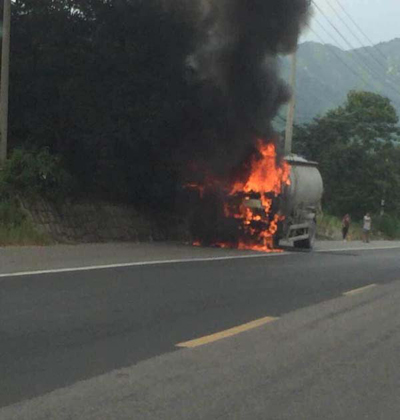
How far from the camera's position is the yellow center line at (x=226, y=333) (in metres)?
9.20

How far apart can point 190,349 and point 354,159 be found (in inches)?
1921

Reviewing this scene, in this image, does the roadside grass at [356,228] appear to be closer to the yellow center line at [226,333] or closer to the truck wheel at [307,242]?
the truck wheel at [307,242]

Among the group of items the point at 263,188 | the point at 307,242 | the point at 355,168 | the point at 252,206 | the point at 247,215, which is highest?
the point at 355,168

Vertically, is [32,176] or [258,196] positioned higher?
[32,176]

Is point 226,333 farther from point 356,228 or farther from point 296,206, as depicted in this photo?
point 356,228

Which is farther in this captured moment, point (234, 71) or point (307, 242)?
point (307, 242)

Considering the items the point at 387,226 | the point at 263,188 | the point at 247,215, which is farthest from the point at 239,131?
the point at 387,226

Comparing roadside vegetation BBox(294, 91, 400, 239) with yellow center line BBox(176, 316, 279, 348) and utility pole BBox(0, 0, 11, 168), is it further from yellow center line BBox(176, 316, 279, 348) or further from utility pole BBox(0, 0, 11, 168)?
yellow center line BBox(176, 316, 279, 348)

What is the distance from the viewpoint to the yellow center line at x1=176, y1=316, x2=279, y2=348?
9.20 m

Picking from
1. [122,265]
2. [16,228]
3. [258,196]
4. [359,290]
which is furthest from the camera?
[258,196]

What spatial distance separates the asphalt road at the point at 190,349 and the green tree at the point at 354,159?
42.1 metres

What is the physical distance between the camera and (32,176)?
2277cm

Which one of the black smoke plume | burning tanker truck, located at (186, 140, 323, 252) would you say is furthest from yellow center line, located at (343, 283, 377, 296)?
the black smoke plume

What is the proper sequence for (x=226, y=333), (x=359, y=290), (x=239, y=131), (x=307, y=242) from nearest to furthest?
(x=226, y=333), (x=359, y=290), (x=239, y=131), (x=307, y=242)
